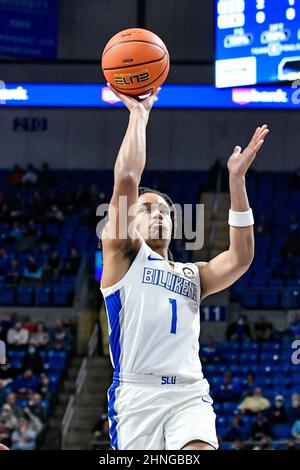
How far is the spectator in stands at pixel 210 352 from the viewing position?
17.6 metres

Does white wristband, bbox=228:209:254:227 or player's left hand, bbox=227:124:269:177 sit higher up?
player's left hand, bbox=227:124:269:177

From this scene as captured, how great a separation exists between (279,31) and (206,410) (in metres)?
11.2

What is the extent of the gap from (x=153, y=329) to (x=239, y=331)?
13.0 meters

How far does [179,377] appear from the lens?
563 cm

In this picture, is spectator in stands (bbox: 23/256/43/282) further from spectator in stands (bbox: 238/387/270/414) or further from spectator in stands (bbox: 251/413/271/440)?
spectator in stands (bbox: 251/413/271/440)

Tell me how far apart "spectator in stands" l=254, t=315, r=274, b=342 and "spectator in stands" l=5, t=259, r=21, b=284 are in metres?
4.80

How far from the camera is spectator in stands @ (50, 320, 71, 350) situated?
60.4 ft

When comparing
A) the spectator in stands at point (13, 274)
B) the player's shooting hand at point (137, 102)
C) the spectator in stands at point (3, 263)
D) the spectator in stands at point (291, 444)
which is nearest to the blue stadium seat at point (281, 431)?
the spectator in stands at point (291, 444)

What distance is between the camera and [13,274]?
19.9m

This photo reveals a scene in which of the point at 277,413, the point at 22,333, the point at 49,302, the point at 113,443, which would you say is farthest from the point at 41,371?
the point at 113,443

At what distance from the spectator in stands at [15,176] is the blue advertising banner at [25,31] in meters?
5.46

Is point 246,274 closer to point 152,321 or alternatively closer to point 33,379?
point 33,379

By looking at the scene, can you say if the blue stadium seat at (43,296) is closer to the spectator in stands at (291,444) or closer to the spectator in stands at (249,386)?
the spectator in stands at (249,386)

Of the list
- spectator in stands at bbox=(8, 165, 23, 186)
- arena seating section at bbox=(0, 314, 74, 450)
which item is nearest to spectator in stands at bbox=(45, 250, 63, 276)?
arena seating section at bbox=(0, 314, 74, 450)
